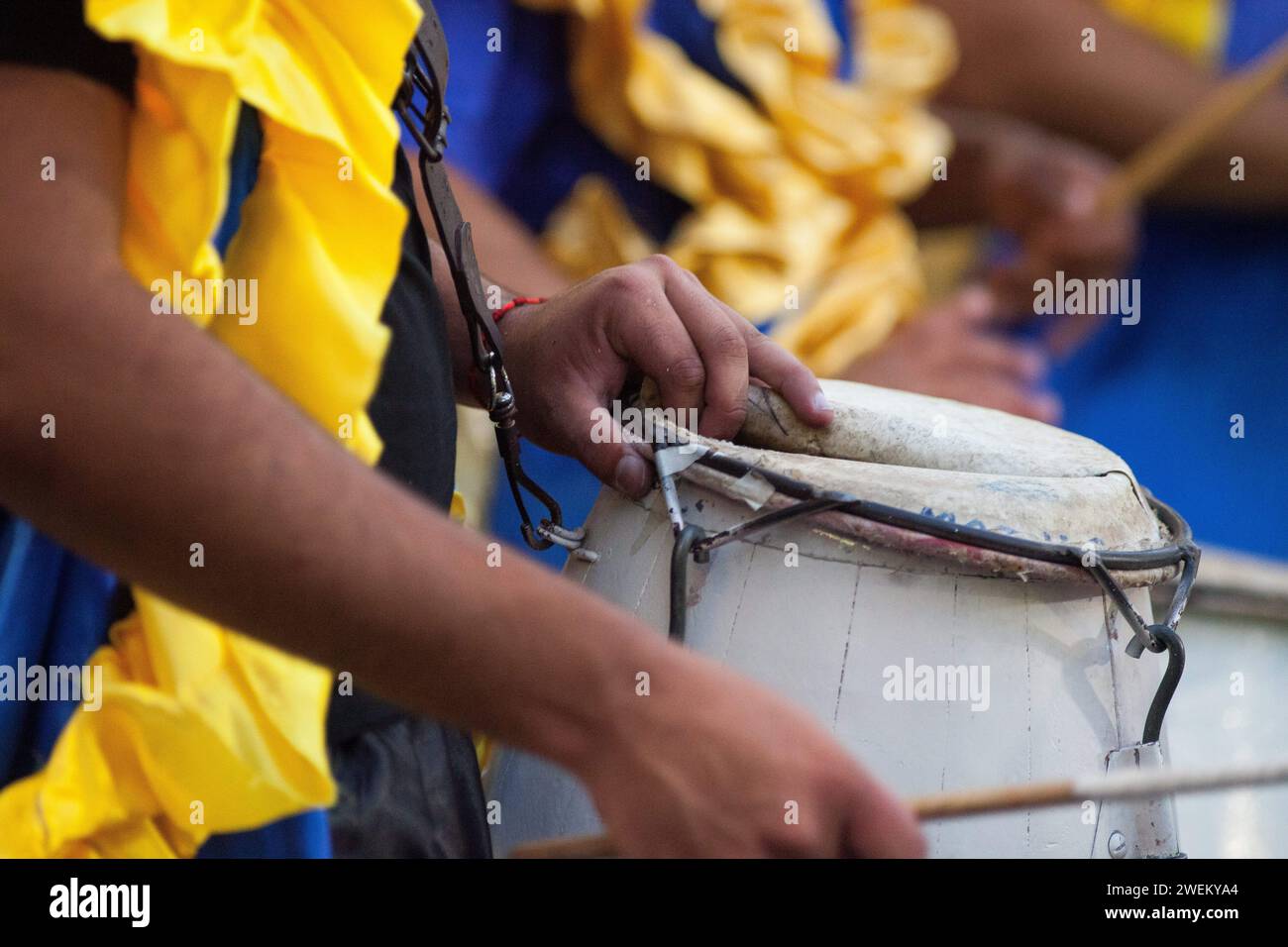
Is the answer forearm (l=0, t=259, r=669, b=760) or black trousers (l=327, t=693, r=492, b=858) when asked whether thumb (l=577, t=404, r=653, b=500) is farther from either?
forearm (l=0, t=259, r=669, b=760)

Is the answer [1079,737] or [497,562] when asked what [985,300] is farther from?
[497,562]

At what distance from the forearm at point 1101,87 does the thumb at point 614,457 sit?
1726 millimetres

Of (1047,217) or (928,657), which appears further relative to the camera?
(1047,217)

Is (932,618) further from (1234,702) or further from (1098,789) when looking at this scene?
(1234,702)

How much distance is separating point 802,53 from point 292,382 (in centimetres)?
156

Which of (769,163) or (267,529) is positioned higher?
(769,163)

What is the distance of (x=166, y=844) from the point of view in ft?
2.29

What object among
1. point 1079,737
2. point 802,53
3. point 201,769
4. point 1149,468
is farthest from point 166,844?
point 1149,468

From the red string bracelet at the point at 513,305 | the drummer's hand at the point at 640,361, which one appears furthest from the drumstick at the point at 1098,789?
the red string bracelet at the point at 513,305

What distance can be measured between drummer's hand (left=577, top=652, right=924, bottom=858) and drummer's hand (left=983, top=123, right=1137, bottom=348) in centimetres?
185

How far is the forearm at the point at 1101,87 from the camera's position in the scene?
2.44m

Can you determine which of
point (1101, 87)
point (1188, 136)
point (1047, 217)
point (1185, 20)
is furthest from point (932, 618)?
point (1185, 20)

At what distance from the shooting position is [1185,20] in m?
2.62

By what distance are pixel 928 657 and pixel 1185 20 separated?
7.15ft
